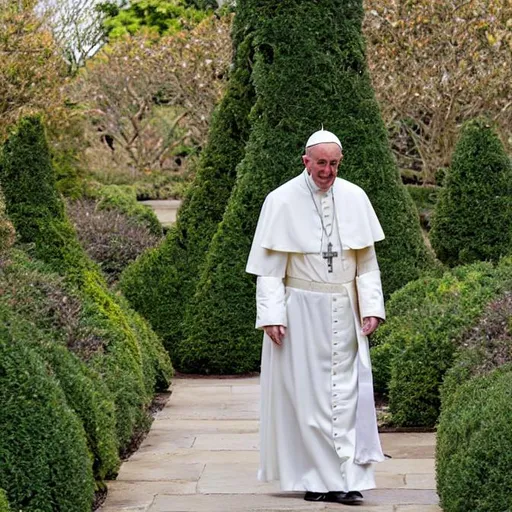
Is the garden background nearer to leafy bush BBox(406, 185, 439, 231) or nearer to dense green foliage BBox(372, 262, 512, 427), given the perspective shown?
dense green foliage BBox(372, 262, 512, 427)

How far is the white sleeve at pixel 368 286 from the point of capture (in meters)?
6.66

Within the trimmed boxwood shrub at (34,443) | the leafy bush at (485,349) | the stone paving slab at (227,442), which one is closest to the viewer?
the trimmed boxwood shrub at (34,443)

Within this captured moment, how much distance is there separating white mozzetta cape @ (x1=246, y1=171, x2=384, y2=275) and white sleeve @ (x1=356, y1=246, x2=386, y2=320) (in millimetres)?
91

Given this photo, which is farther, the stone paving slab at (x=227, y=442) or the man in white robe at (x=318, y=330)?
the stone paving slab at (x=227, y=442)

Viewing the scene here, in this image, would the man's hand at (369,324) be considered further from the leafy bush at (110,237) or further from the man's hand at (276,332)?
the leafy bush at (110,237)

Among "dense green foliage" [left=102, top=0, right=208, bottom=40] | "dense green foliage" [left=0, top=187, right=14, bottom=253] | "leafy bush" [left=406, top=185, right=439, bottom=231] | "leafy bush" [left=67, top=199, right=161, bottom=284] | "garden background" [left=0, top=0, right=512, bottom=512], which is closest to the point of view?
"garden background" [left=0, top=0, right=512, bottom=512]

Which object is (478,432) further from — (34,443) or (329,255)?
(34,443)

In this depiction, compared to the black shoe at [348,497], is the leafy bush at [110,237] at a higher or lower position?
higher

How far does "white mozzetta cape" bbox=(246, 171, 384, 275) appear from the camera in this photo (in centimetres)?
673

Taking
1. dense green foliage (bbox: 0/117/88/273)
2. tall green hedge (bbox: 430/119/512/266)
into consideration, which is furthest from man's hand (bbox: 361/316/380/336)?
Result: tall green hedge (bbox: 430/119/512/266)

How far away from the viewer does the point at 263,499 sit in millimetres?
6605

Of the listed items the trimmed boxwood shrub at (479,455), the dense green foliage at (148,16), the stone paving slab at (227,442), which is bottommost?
the stone paving slab at (227,442)

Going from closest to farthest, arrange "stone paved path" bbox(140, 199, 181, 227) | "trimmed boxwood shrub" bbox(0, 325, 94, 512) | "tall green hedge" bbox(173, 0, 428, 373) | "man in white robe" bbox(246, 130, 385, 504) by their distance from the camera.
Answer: "trimmed boxwood shrub" bbox(0, 325, 94, 512)
"man in white robe" bbox(246, 130, 385, 504)
"tall green hedge" bbox(173, 0, 428, 373)
"stone paved path" bbox(140, 199, 181, 227)

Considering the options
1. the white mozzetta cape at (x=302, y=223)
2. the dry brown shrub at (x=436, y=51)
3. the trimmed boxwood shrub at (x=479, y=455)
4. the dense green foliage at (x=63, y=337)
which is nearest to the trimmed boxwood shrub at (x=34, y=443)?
the dense green foliage at (x=63, y=337)
